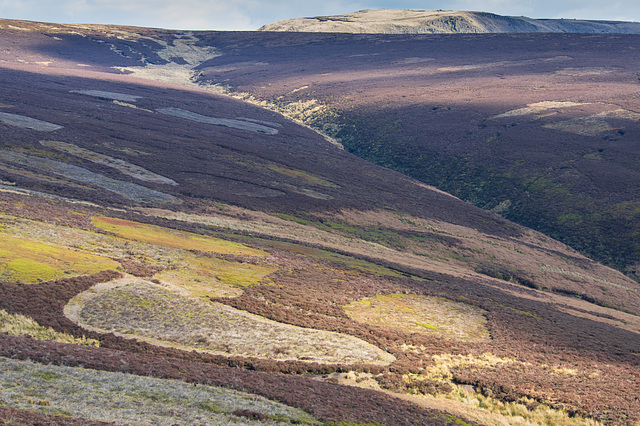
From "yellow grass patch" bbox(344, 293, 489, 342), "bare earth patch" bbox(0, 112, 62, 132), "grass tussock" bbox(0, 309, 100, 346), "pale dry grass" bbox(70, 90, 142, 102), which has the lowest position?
"yellow grass patch" bbox(344, 293, 489, 342)

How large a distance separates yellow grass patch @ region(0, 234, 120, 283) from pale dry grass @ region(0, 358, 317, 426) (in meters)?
13.1

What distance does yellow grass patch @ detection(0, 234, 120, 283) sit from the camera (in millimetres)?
34469

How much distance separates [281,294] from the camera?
4194 centimetres

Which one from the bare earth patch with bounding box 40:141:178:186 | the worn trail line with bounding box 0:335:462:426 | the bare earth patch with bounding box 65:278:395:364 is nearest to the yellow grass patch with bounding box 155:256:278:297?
the bare earth patch with bounding box 65:278:395:364

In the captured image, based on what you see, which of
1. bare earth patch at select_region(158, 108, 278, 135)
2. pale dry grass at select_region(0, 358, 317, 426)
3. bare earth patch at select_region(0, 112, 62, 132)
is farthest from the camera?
bare earth patch at select_region(158, 108, 278, 135)

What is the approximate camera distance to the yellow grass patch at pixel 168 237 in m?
49.0

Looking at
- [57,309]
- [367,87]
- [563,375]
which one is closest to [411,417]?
[563,375]

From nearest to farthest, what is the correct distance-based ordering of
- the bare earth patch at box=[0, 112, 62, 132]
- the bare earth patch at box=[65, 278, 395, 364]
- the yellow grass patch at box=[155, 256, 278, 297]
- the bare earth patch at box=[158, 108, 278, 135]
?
the bare earth patch at box=[65, 278, 395, 364] → the yellow grass patch at box=[155, 256, 278, 297] → the bare earth patch at box=[0, 112, 62, 132] → the bare earth patch at box=[158, 108, 278, 135]

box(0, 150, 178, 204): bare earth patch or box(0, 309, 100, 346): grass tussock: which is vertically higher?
box(0, 150, 178, 204): bare earth patch

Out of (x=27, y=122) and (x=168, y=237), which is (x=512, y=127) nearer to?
(x=168, y=237)

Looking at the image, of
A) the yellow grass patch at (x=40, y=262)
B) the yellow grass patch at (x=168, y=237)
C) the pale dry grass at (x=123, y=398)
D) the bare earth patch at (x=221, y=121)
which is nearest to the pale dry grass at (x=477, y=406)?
the pale dry grass at (x=123, y=398)

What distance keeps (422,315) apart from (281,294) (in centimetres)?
1150

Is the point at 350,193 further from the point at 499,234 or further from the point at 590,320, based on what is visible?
the point at 590,320

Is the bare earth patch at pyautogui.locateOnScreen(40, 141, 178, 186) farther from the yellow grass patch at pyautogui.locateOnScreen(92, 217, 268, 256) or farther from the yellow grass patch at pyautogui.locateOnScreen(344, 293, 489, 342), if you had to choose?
the yellow grass patch at pyautogui.locateOnScreen(344, 293, 489, 342)
